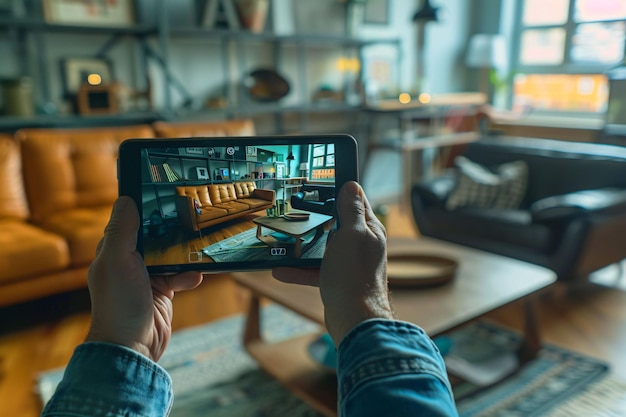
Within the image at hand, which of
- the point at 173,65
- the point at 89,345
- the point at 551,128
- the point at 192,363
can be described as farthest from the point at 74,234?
the point at 551,128

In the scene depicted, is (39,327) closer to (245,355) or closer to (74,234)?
(74,234)

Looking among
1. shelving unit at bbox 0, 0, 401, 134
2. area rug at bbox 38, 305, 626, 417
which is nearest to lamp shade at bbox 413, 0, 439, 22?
shelving unit at bbox 0, 0, 401, 134

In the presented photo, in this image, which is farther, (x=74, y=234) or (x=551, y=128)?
(x=74, y=234)

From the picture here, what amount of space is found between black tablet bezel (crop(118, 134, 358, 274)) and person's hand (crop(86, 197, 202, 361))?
12 millimetres

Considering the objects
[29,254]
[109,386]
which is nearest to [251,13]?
[29,254]

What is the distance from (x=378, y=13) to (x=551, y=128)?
2.73 metres

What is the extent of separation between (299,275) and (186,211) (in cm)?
15

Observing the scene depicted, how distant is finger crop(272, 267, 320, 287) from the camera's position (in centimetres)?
59

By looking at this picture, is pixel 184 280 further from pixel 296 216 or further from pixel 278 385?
pixel 278 385

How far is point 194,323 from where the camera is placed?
201cm

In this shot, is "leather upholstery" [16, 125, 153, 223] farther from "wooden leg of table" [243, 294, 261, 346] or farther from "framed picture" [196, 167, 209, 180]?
"framed picture" [196, 167, 209, 180]

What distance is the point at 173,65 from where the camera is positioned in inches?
119

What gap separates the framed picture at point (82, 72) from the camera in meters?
2.65

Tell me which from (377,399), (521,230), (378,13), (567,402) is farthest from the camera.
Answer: (378,13)
